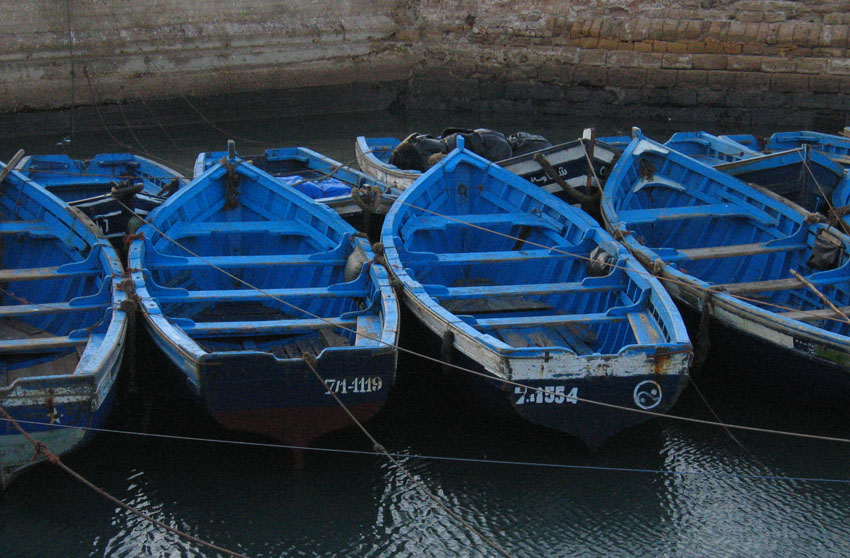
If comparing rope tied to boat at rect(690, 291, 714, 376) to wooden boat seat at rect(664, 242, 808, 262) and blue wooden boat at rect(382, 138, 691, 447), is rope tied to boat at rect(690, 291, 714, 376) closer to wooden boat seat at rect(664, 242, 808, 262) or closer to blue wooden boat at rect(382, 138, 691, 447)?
blue wooden boat at rect(382, 138, 691, 447)

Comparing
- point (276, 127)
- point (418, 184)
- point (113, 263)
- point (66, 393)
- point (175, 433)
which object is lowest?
point (175, 433)

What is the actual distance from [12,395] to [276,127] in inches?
583

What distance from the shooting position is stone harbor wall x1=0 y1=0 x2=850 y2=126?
1941 cm

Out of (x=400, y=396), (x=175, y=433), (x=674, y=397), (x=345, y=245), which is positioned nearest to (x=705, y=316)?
(x=674, y=397)

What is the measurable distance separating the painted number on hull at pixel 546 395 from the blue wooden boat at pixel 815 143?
326 inches

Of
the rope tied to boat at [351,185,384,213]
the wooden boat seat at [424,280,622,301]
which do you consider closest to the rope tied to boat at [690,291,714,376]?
the wooden boat seat at [424,280,622,301]

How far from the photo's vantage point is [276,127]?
20.9 metres

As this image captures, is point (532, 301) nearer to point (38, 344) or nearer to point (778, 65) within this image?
point (38, 344)

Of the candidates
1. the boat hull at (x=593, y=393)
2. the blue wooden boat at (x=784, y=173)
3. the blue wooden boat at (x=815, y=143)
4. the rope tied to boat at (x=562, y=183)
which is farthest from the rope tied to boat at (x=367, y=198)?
the blue wooden boat at (x=815, y=143)

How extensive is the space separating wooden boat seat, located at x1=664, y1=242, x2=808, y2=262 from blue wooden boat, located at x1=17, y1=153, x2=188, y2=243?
17.8 feet

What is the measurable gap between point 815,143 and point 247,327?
32.9 feet

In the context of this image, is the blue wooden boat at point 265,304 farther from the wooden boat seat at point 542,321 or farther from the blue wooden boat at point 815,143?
the blue wooden boat at point 815,143

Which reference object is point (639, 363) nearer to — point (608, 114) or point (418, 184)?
point (418, 184)

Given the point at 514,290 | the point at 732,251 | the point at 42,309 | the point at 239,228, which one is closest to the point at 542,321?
the point at 514,290
